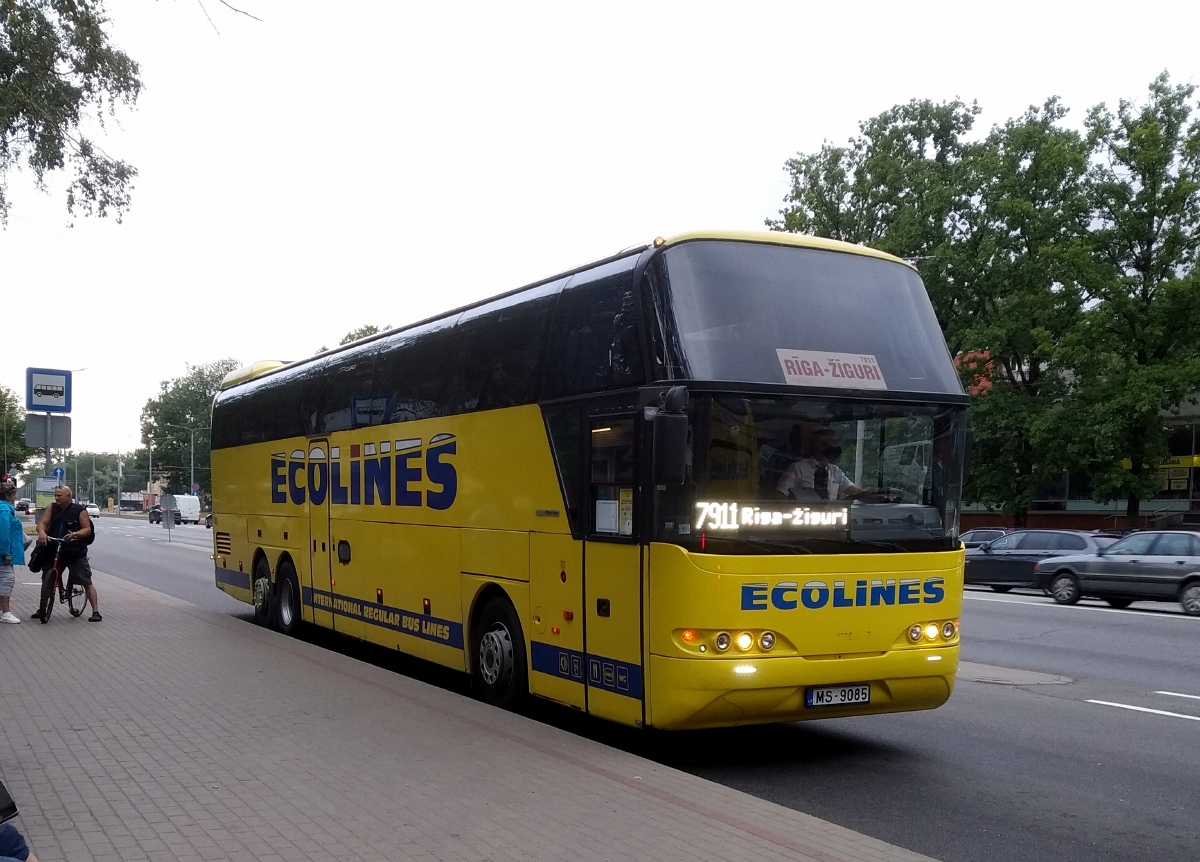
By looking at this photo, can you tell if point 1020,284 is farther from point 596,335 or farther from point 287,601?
point 596,335

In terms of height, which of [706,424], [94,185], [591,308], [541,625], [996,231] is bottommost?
[541,625]

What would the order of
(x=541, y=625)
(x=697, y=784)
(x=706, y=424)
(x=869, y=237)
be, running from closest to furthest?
(x=697, y=784), (x=706, y=424), (x=541, y=625), (x=869, y=237)

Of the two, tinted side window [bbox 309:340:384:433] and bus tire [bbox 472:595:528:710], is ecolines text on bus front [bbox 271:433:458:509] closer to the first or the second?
tinted side window [bbox 309:340:384:433]

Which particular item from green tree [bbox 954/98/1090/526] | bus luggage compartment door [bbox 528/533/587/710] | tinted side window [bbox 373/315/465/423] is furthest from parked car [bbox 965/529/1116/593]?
bus luggage compartment door [bbox 528/533/587/710]

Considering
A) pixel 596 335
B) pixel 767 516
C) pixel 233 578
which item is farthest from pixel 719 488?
pixel 233 578

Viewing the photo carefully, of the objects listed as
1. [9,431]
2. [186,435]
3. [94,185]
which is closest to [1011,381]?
[94,185]

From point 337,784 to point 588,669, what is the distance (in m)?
2.10

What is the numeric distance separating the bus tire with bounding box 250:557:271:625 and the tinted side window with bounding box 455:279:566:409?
22.4 feet

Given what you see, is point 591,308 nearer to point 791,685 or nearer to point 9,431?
point 791,685

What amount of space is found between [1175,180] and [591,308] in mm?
35754

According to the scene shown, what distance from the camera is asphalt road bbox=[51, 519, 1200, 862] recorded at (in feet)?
20.7

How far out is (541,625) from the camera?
8555 mm

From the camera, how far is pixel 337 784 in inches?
252

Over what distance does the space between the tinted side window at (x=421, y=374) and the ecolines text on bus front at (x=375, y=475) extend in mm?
308
